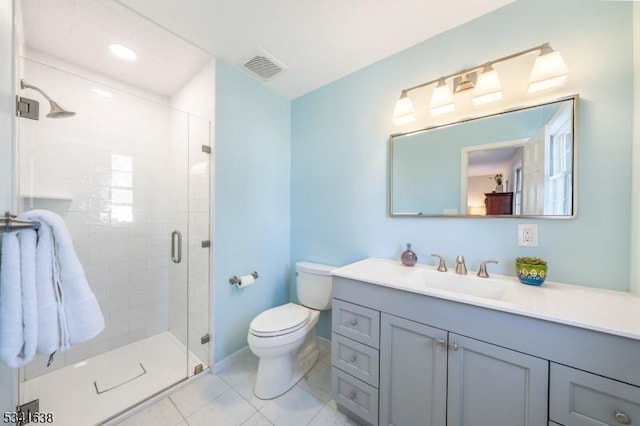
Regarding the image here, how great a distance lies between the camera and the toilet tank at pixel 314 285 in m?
1.85

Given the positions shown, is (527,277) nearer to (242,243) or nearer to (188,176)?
(242,243)

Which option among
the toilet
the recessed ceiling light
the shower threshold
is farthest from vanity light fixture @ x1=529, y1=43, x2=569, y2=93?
the shower threshold

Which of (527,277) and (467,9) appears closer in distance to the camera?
Result: (527,277)

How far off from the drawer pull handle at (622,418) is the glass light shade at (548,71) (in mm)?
1378

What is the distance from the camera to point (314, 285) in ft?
6.23

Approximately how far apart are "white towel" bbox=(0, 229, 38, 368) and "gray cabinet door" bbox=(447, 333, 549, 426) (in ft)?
4.79

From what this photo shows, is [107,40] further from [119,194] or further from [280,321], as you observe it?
[280,321]

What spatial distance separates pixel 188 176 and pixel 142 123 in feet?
2.37

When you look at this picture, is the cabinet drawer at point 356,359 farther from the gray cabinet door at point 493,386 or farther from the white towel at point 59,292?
the white towel at point 59,292

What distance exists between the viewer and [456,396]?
3.18 feet

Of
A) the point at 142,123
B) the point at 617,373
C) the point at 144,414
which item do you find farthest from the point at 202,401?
the point at 142,123

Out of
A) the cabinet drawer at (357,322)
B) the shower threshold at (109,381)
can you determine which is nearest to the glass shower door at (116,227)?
the shower threshold at (109,381)

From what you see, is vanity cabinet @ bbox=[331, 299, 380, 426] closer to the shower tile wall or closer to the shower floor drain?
the shower floor drain

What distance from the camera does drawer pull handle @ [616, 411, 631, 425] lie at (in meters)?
0.70
